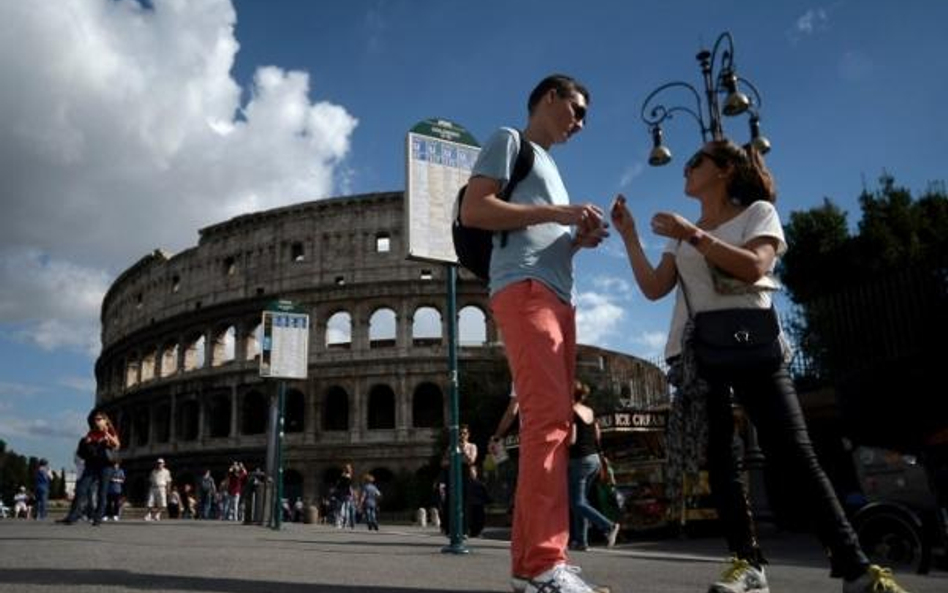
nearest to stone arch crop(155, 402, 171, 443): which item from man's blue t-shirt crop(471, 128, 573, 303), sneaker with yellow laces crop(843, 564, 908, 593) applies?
man's blue t-shirt crop(471, 128, 573, 303)

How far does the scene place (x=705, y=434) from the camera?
8.97 feet

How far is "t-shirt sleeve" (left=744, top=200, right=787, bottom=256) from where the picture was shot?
2631 millimetres

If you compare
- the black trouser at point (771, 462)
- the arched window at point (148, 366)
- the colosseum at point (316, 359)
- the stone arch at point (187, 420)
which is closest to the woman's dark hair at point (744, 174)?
the black trouser at point (771, 462)

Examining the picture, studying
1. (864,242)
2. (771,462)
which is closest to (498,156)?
(771,462)

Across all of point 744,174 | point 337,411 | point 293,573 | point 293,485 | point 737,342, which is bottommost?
point 293,485

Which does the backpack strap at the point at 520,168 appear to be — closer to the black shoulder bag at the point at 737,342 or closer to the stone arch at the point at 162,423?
the black shoulder bag at the point at 737,342

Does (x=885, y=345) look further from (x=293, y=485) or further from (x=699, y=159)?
(x=293, y=485)

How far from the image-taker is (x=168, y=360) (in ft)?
147

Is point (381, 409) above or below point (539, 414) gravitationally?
above

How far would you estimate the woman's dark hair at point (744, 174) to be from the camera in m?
2.81

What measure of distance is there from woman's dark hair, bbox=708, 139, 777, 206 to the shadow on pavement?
6.57 ft

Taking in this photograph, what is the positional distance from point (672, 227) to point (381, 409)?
38173mm

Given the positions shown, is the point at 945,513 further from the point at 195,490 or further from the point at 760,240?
the point at 195,490

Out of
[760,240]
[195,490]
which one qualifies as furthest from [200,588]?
[195,490]
